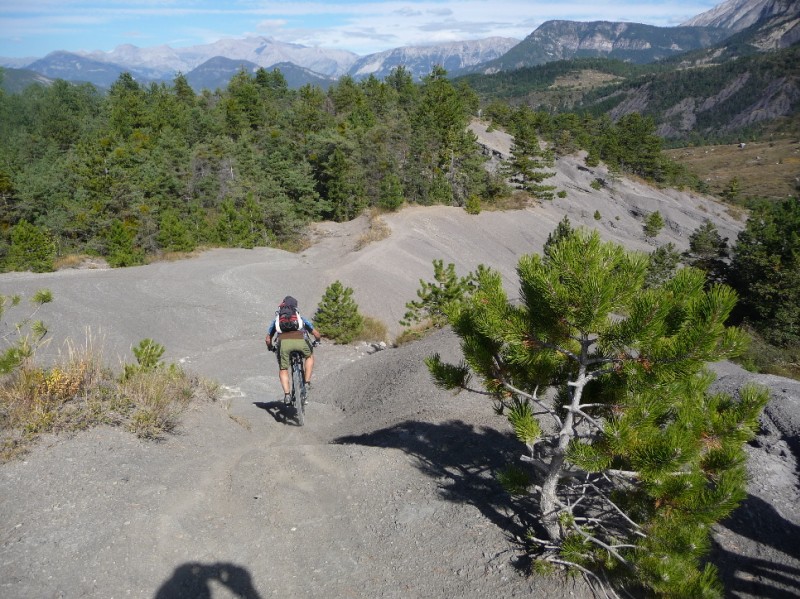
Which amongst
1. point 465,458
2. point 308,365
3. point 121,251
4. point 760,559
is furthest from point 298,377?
point 121,251

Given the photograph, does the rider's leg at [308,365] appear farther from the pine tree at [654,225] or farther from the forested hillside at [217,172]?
the pine tree at [654,225]

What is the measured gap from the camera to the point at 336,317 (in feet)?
45.6

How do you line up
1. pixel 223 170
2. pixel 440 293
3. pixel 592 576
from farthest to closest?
pixel 223 170, pixel 440 293, pixel 592 576

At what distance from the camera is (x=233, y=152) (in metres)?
38.2

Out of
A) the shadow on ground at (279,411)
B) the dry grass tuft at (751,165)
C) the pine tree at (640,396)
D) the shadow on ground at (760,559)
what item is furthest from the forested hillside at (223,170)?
the dry grass tuft at (751,165)

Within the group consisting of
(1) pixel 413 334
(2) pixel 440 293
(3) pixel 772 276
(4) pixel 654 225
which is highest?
(2) pixel 440 293

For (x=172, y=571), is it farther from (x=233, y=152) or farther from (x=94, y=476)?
(x=233, y=152)

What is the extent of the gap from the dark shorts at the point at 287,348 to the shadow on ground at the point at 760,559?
5.78 m

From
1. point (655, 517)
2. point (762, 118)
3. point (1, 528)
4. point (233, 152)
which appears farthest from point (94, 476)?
point (762, 118)

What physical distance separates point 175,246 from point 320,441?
663 inches

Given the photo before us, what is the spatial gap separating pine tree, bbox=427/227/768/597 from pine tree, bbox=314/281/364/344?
10.1 metres

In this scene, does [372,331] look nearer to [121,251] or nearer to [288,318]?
[288,318]

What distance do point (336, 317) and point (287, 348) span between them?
6.13m

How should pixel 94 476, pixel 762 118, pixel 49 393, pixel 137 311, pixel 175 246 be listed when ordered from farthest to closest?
pixel 762 118 < pixel 175 246 < pixel 137 311 < pixel 49 393 < pixel 94 476
